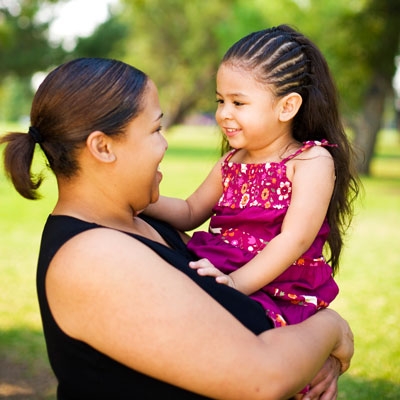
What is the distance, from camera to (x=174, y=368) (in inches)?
65.9

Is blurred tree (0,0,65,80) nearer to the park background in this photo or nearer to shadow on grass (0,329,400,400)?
the park background

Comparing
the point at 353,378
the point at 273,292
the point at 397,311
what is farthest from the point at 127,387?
the point at 397,311

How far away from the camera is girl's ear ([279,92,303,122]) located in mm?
2562

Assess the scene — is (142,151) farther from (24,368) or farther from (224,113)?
(24,368)

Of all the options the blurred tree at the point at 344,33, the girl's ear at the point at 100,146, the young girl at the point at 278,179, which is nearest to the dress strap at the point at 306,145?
the young girl at the point at 278,179

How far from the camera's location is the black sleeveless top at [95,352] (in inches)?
70.0

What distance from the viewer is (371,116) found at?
21.1 metres

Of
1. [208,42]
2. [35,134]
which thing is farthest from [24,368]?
[208,42]

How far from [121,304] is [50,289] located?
0.73 ft

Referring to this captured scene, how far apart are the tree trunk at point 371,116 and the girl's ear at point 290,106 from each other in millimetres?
18718

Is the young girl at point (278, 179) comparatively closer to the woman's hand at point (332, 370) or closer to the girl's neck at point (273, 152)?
the girl's neck at point (273, 152)

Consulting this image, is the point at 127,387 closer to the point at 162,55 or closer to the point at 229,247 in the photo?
the point at 229,247

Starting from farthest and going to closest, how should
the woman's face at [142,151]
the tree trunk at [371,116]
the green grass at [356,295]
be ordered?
the tree trunk at [371,116]
the green grass at [356,295]
the woman's face at [142,151]

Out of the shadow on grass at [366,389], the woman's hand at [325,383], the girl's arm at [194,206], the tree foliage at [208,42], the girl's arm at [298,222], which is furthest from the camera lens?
the tree foliage at [208,42]
